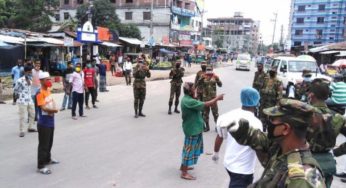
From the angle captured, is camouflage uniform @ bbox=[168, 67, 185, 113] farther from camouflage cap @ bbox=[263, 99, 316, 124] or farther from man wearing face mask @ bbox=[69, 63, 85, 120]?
camouflage cap @ bbox=[263, 99, 316, 124]

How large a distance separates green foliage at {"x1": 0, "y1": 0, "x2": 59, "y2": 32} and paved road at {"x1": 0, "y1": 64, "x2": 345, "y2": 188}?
26.9m

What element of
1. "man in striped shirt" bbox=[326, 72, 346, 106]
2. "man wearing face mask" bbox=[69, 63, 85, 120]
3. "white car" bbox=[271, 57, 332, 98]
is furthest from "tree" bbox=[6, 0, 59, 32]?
"man in striped shirt" bbox=[326, 72, 346, 106]

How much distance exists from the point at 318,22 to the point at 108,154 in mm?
59622

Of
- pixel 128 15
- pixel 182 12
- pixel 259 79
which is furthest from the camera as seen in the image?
pixel 182 12

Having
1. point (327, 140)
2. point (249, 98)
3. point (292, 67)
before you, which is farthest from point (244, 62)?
point (327, 140)

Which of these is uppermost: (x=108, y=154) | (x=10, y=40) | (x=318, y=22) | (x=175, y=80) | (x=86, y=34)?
(x=318, y=22)

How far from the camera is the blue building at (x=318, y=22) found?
55969 millimetres

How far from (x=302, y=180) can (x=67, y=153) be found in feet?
19.1

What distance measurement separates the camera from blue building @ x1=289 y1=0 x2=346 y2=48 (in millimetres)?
55969

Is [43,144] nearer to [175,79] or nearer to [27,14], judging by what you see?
[175,79]

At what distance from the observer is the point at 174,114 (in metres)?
11.4

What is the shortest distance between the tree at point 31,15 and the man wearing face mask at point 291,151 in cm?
3700

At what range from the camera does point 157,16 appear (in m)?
57.3

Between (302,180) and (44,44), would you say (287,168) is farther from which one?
(44,44)
